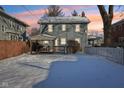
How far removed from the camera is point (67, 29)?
4700cm

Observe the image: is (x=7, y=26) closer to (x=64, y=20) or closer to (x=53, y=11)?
(x=64, y=20)

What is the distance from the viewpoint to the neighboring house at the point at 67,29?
46750 mm

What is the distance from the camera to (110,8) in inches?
1176

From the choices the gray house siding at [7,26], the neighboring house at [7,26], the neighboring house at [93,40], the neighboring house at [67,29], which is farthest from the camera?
the neighboring house at [93,40]

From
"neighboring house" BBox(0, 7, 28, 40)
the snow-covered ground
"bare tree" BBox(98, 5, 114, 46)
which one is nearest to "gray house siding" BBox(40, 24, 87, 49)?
"neighboring house" BBox(0, 7, 28, 40)

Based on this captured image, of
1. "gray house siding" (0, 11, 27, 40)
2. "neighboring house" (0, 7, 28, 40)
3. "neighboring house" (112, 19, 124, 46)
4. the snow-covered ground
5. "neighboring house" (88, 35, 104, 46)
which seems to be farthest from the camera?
"neighboring house" (88, 35, 104, 46)

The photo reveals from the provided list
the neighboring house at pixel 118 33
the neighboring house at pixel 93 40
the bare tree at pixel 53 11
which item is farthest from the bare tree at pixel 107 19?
the bare tree at pixel 53 11

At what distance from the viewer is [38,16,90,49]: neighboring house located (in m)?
46.8

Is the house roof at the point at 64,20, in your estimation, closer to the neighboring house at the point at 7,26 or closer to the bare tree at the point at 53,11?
the neighboring house at the point at 7,26

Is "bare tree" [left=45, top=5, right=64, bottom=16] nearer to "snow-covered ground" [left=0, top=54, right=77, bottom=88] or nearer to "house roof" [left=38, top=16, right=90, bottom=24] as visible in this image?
"house roof" [left=38, top=16, right=90, bottom=24]

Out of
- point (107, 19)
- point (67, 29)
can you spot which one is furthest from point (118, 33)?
point (107, 19)
